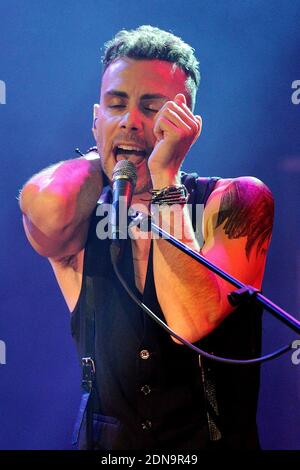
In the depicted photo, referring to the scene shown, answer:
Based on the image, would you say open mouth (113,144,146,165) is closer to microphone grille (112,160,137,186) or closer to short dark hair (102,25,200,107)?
short dark hair (102,25,200,107)

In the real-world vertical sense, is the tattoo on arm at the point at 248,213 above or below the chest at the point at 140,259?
above

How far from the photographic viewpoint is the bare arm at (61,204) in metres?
1.88

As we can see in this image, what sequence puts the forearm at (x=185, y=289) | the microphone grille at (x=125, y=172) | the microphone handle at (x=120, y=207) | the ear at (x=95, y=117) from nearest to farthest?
the microphone handle at (x=120, y=207) → the microphone grille at (x=125, y=172) → the forearm at (x=185, y=289) → the ear at (x=95, y=117)

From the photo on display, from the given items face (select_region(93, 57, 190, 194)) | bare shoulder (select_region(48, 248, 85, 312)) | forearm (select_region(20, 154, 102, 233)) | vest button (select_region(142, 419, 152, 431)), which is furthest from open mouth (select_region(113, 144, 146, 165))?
vest button (select_region(142, 419, 152, 431))

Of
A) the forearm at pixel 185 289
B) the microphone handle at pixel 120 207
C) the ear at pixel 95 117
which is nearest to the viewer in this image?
the microphone handle at pixel 120 207

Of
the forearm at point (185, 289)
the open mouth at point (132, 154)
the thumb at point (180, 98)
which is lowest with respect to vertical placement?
the forearm at point (185, 289)

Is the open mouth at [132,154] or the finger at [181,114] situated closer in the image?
the finger at [181,114]

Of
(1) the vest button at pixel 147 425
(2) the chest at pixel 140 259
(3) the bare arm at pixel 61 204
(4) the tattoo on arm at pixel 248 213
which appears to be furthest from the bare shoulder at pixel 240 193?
(1) the vest button at pixel 147 425

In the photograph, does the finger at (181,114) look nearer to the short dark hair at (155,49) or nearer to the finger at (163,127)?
the finger at (163,127)

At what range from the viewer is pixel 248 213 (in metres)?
1.83

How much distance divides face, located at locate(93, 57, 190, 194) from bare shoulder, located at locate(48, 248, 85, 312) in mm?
307

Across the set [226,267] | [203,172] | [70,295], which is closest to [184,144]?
[203,172]

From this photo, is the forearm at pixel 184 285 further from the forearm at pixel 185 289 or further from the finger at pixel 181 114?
the finger at pixel 181 114

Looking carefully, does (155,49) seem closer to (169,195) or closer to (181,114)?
(181,114)
